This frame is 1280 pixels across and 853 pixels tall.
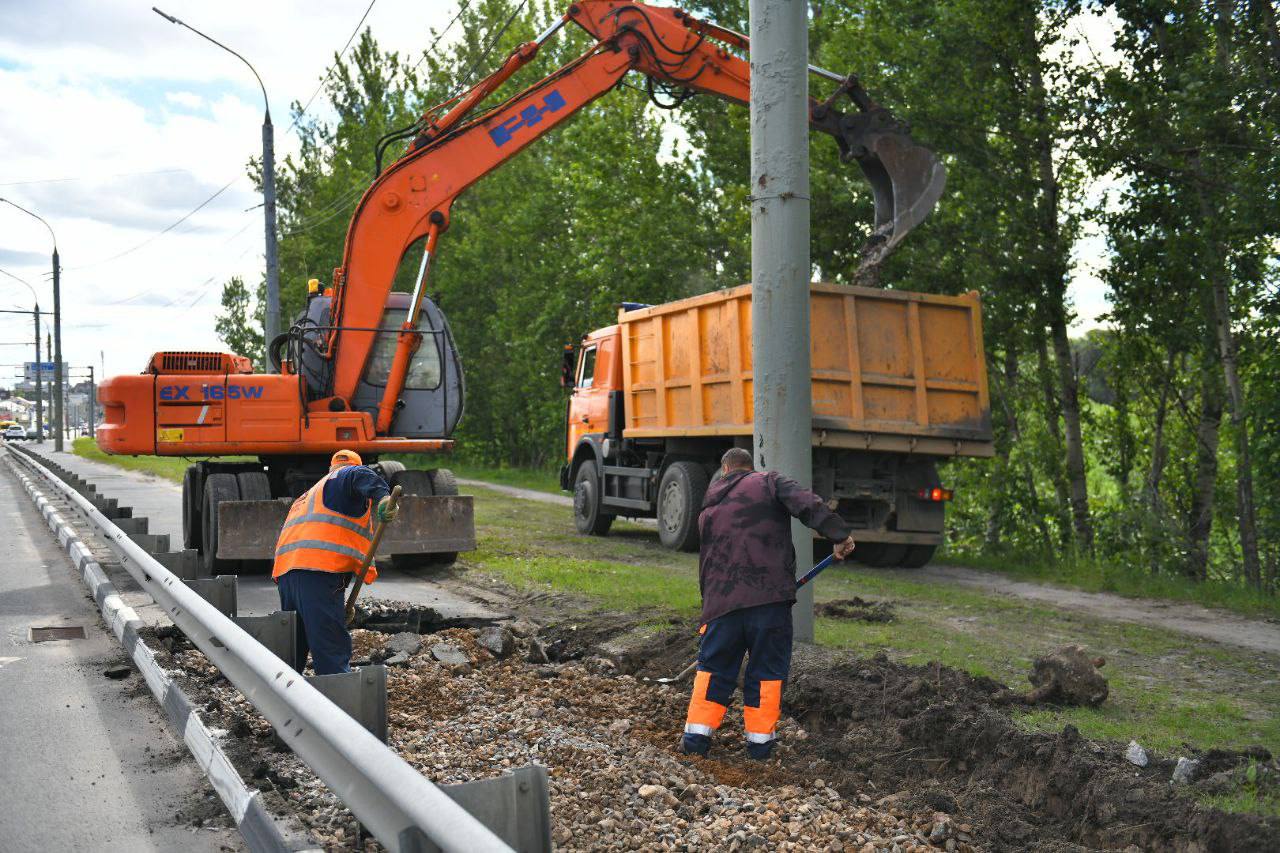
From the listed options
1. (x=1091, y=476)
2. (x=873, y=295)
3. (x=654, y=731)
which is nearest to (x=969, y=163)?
(x=873, y=295)

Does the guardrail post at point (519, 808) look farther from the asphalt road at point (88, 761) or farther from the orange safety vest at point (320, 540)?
the orange safety vest at point (320, 540)

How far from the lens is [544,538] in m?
16.6

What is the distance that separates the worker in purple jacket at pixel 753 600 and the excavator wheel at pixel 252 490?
7.66m

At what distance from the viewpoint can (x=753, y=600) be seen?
5988mm

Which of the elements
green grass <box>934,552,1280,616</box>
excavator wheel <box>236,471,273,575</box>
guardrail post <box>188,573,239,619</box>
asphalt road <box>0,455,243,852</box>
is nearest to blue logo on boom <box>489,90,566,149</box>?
excavator wheel <box>236,471,273,575</box>

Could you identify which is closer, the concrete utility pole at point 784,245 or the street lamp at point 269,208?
the concrete utility pole at point 784,245

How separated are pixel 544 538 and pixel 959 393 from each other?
617 centimetres

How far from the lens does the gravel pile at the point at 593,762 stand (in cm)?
458

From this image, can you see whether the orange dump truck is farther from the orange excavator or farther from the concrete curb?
the concrete curb

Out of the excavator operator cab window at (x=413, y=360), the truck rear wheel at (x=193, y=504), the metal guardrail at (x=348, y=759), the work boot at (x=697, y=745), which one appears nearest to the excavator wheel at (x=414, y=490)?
the excavator operator cab window at (x=413, y=360)

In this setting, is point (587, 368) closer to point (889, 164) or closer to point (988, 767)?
point (889, 164)

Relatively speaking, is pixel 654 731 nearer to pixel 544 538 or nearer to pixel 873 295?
pixel 873 295

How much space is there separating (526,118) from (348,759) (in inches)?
421

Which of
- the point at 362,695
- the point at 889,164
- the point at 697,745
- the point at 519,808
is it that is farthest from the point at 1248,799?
the point at 889,164
